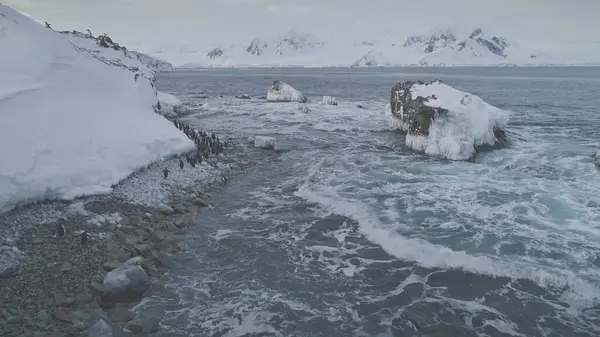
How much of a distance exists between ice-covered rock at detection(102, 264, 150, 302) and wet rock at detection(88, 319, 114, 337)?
1.16 m

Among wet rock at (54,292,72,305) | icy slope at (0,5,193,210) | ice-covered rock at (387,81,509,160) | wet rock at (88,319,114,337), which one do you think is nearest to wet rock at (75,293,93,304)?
wet rock at (54,292,72,305)

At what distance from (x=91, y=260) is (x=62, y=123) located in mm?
6892

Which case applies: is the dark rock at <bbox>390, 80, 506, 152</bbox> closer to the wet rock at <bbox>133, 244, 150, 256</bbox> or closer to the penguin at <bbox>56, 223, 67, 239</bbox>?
the wet rock at <bbox>133, 244, 150, 256</bbox>

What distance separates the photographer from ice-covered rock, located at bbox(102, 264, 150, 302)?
33.4 ft

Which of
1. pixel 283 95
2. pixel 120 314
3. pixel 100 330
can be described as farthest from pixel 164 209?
pixel 283 95

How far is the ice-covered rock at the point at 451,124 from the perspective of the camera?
82.6ft

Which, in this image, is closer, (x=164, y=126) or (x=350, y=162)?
(x=164, y=126)

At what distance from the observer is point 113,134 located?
57.0ft

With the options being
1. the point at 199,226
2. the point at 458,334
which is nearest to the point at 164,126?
the point at 199,226

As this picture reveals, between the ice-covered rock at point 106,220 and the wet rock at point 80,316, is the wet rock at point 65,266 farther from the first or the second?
the ice-covered rock at point 106,220

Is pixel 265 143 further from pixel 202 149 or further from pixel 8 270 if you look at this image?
pixel 8 270

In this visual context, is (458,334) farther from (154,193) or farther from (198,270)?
(154,193)

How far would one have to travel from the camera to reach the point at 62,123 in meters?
15.5

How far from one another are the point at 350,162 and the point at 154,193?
40.1 feet
